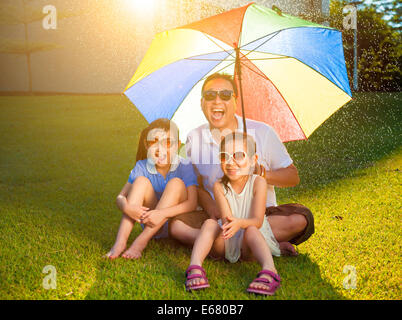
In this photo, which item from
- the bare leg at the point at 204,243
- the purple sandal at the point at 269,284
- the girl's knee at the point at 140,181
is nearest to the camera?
the purple sandal at the point at 269,284

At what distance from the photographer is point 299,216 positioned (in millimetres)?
2869

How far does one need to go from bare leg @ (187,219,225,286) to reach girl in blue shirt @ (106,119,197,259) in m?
0.35

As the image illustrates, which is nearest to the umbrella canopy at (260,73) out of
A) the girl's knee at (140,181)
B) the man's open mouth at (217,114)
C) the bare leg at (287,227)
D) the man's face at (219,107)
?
the man's face at (219,107)

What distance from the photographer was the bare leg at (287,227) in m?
2.85

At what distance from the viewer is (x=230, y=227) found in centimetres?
249

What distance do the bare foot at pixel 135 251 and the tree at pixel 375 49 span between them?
11.6m

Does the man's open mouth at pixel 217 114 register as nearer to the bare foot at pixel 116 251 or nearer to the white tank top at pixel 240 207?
the white tank top at pixel 240 207

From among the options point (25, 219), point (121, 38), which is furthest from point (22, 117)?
point (25, 219)

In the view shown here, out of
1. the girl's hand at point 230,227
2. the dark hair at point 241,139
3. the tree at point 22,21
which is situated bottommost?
the girl's hand at point 230,227

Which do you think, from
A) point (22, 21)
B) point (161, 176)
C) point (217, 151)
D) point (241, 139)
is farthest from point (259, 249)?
point (22, 21)

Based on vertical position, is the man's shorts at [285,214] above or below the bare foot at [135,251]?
above

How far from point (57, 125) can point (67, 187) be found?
549cm

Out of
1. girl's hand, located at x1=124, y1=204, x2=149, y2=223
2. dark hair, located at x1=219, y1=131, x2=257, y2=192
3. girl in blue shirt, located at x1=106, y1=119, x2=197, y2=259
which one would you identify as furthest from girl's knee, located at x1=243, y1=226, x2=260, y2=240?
girl's hand, located at x1=124, y1=204, x2=149, y2=223

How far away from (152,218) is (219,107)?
809 mm
